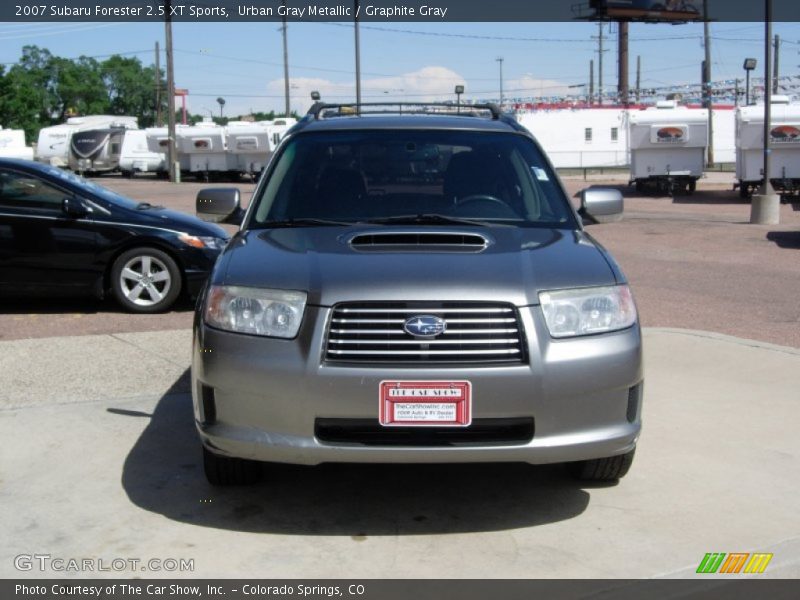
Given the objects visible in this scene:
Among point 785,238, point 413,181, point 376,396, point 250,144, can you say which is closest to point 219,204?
point 413,181

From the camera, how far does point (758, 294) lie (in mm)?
11320

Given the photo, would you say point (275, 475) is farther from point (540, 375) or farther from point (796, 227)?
point (796, 227)

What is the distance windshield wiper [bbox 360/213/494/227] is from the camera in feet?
17.4

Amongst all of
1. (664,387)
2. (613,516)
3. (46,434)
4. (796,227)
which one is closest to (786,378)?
(664,387)

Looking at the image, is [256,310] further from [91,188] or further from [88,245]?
[91,188]

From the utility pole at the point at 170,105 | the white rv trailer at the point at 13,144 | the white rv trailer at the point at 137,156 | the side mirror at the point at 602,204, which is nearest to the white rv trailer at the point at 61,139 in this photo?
the white rv trailer at the point at 137,156

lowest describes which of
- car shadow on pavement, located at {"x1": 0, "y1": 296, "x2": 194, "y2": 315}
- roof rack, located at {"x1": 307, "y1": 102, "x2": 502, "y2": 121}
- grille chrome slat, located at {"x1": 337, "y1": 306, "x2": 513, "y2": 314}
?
car shadow on pavement, located at {"x1": 0, "y1": 296, "x2": 194, "y2": 315}

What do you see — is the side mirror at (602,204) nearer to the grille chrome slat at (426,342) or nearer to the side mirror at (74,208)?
the grille chrome slat at (426,342)

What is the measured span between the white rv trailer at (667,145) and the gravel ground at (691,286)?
858 centimetres

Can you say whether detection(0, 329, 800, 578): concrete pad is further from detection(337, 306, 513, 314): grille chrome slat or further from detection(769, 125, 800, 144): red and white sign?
detection(769, 125, 800, 144): red and white sign

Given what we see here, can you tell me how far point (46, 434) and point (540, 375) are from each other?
3077mm

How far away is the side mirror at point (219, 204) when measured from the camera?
239 inches
